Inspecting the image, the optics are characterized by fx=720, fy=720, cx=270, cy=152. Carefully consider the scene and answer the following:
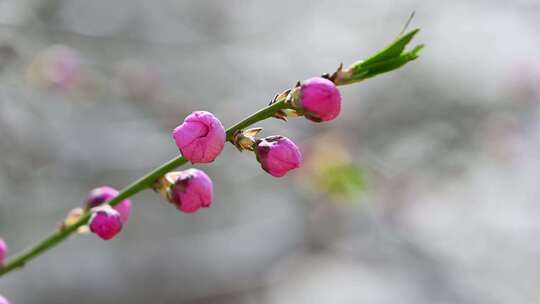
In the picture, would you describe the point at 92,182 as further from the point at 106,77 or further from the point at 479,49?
the point at 479,49

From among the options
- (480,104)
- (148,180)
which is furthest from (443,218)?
(148,180)

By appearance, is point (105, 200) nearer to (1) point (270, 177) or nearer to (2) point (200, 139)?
(2) point (200, 139)

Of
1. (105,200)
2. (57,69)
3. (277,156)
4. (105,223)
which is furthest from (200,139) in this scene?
(57,69)

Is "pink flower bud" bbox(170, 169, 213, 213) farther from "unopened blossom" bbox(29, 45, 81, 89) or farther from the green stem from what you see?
"unopened blossom" bbox(29, 45, 81, 89)

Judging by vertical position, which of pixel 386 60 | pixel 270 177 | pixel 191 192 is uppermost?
pixel 270 177

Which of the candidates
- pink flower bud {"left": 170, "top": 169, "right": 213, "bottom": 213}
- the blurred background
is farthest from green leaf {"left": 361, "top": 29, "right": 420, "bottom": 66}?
the blurred background

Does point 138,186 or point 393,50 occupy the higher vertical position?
point 138,186
